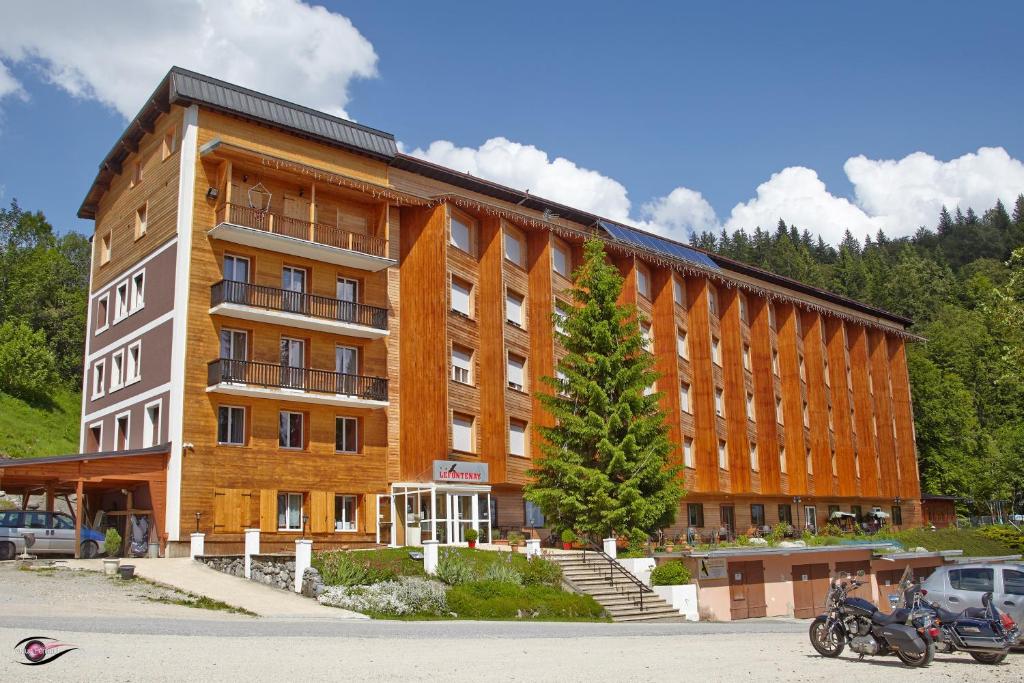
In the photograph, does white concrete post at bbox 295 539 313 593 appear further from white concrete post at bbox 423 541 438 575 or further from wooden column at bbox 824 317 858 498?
wooden column at bbox 824 317 858 498

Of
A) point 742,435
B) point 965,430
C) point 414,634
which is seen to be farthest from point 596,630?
point 965,430

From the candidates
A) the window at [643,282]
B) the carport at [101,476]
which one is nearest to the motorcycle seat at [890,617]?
the carport at [101,476]

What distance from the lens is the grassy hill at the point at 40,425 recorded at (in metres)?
56.0

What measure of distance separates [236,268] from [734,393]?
28786 mm

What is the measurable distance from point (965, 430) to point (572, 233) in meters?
50.0

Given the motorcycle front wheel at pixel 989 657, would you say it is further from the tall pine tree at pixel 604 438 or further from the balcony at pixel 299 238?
the balcony at pixel 299 238

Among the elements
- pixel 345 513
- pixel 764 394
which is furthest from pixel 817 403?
pixel 345 513

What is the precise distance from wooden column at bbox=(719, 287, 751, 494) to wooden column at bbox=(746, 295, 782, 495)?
196 cm

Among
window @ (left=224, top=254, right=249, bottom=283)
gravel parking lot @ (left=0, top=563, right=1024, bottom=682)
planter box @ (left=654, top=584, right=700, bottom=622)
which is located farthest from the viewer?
window @ (left=224, top=254, right=249, bottom=283)

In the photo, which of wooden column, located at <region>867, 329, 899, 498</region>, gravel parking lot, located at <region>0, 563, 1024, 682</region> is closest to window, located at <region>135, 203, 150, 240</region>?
gravel parking lot, located at <region>0, 563, 1024, 682</region>

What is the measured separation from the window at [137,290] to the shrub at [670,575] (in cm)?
2056

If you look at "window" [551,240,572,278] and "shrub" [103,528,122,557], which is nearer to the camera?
"shrub" [103,528,122,557]

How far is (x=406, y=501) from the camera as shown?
110 ft

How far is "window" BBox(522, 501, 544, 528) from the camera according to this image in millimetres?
38344
